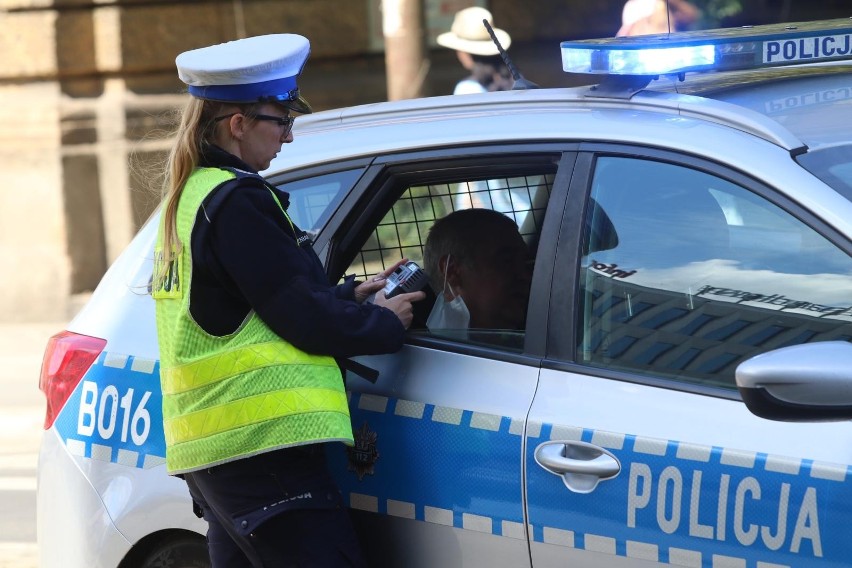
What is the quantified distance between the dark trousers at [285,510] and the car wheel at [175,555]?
45cm

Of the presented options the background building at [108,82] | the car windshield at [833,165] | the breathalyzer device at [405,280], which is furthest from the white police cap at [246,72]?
the background building at [108,82]

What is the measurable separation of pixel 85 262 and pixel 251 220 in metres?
7.10

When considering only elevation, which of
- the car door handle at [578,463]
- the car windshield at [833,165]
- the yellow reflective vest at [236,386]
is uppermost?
the car windshield at [833,165]

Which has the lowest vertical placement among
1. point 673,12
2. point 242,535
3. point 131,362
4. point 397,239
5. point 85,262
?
point 85,262

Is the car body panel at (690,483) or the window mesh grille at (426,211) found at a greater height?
the window mesh grille at (426,211)

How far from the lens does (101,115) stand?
905cm

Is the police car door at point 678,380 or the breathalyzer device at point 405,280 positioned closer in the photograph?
the police car door at point 678,380

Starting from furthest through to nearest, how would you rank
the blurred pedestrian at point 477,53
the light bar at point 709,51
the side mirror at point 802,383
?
the blurred pedestrian at point 477,53, the light bar at point 709,51, the side mirror at point 802,383

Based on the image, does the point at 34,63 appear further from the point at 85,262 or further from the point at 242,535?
the point at 242,535

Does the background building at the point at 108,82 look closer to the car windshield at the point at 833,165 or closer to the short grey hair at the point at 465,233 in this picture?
the short grey hair at the point at 465,233

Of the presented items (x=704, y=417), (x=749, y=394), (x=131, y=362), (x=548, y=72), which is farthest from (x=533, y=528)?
(x=548, y=72)

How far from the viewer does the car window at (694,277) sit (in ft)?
7.45

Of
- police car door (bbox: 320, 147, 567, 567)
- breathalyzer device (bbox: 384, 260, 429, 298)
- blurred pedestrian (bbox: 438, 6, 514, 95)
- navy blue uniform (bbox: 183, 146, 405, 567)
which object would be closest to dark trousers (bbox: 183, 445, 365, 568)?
navy blue uniform (bbox: 183, 146, 405, 567)

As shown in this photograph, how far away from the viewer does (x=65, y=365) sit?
306cm
